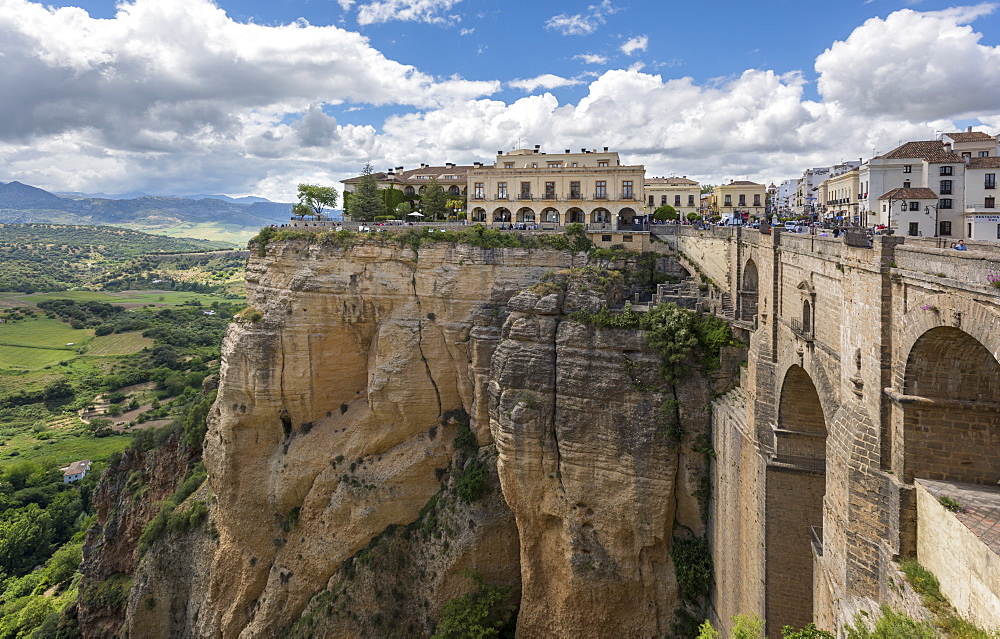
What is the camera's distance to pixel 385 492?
1270 inches

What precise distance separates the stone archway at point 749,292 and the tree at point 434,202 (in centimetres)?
2548

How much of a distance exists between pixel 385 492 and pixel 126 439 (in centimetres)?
6437

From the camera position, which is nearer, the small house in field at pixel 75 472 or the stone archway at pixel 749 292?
the stone archway at pixel 749 292

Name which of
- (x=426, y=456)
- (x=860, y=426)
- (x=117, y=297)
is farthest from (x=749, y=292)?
(x=117, y=297)

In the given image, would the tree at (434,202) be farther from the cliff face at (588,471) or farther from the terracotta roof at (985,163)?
the terracotta roof at (985,163)

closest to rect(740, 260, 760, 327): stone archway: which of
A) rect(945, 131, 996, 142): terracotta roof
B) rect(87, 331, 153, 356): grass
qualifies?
rect(945, 131, 996, 142): terracotta roof

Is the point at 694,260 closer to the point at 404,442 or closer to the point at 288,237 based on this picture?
the point at 404,442

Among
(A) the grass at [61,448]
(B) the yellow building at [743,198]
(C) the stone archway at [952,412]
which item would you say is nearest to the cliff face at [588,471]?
(C) the stone archway at [952,412]

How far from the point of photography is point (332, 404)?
1368 inches

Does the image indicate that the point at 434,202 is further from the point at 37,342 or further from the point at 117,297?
the point at 117,297

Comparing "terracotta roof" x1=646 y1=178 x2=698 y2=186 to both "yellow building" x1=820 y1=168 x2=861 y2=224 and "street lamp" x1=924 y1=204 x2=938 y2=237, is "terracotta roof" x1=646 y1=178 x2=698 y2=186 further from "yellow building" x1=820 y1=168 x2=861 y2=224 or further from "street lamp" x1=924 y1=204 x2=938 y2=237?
"street lamp" x1=924 y1=204 x2=938 y2=237

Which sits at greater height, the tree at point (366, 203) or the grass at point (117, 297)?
the tree at point (366, 203)

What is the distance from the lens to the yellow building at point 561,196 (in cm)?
4356

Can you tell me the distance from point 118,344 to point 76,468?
193ft
